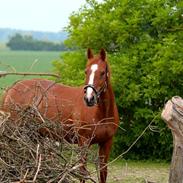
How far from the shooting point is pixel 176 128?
7.50 m

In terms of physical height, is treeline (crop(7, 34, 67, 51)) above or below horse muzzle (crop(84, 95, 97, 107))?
below

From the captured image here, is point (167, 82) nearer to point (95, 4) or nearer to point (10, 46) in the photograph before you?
point (95, 4)

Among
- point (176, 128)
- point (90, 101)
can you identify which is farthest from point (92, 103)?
point (176, 128)

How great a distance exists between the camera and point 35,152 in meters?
5.84

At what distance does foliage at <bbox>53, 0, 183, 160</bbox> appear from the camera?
13.3 m

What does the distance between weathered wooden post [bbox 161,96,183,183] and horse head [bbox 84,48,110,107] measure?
1959mm

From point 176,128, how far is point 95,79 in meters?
2.34

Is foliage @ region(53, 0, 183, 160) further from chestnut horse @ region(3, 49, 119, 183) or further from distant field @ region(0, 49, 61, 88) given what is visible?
chestnut horse @ region(3, 49, 119, 183)

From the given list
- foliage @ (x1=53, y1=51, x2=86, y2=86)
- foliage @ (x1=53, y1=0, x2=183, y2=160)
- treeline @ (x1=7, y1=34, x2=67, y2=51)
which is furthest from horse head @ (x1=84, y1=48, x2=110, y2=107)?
treeline @ (x1=7, y1=34, x2=67, y2=51)

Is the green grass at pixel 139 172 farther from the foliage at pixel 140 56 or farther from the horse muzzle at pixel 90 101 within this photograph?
the horse muzzle at pixel 90 101

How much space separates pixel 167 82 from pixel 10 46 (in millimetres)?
69288

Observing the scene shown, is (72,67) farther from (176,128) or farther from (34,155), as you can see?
(34,155)

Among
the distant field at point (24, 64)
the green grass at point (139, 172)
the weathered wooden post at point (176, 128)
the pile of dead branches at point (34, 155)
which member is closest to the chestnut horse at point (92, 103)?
the distant field at point (24, 64)

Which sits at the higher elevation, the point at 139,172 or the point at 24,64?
the point at 139,172
